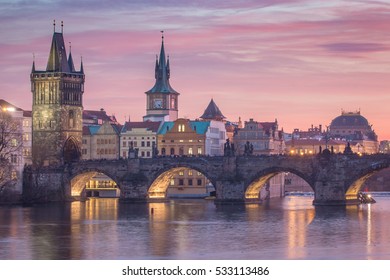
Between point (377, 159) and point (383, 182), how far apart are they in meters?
58.5

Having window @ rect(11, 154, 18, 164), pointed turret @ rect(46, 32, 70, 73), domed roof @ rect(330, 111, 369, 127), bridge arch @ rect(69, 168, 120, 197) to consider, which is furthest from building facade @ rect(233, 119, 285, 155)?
domed roof @ rect(330, 111, 369, 127)

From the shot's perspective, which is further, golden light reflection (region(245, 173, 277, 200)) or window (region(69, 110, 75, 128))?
window (region(69, 110, 75, 128))

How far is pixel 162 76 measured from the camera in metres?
134

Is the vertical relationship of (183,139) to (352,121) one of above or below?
below

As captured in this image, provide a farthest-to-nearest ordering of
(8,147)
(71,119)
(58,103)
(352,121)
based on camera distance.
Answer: (352,121) < (71,119) < (58,103) < (8,147)

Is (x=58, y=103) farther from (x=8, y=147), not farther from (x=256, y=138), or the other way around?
(x=8, y=147)

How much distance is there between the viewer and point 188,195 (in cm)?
10750

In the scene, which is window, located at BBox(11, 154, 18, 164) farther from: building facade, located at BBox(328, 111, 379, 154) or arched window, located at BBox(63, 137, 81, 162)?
building facade, located at BBox(328, 111, 379, 154)

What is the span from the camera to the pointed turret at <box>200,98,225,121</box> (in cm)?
13888

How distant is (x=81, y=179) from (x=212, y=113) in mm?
43257

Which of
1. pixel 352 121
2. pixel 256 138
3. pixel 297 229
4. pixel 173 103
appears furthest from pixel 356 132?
pixel 297 229

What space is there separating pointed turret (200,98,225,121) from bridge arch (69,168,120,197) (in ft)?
131
